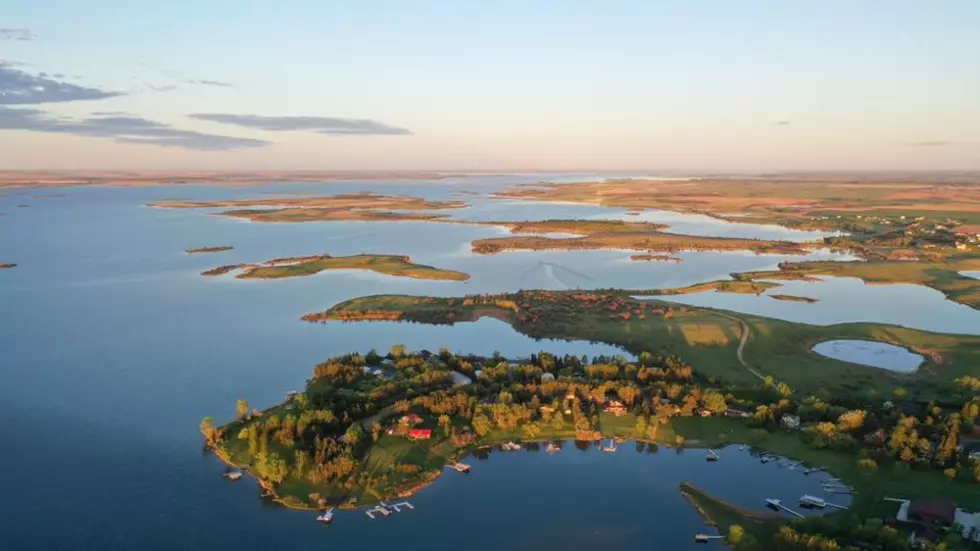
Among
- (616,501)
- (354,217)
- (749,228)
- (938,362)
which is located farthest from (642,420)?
(354,217)

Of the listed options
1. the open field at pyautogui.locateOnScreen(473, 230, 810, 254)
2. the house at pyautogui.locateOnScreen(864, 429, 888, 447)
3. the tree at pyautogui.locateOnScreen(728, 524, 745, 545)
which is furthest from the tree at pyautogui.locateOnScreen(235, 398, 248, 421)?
the open field at pyautogui.locateOnScreen(473, 230, 810, 254)

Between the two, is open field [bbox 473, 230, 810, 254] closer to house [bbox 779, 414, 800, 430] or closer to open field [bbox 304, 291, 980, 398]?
open field [bbox 304, 291, 980, 398]

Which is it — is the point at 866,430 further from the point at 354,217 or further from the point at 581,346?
the point at 354,217

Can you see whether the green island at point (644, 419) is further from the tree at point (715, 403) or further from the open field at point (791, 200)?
the open field at point (791, 200)

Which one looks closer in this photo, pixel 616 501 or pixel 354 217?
pixel 616 501

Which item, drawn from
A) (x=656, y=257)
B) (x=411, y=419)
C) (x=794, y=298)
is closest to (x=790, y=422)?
(x=411, y=419)

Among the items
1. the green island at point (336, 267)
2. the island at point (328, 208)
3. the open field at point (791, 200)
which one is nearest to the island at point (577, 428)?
the green island at point (336, 267)
